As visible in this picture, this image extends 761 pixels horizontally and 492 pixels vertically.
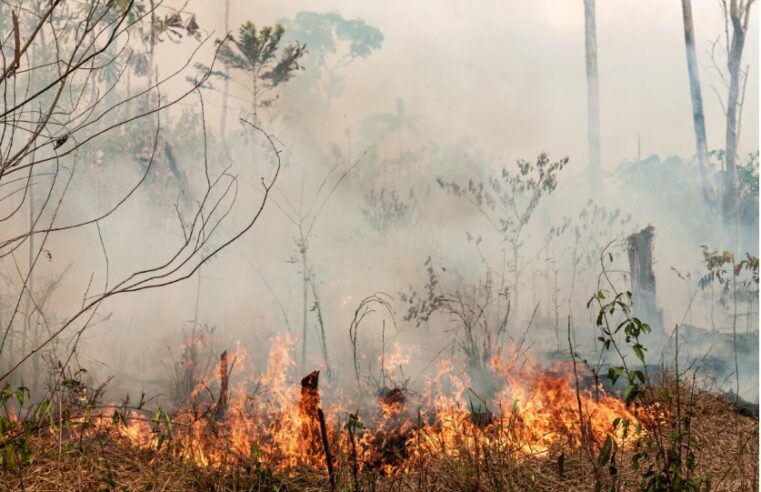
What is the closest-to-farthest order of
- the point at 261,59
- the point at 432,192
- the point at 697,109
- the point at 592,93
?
1. the point at 261,59
2. the point at 432,192
3. the point at 592,93
4. the point at 697,109

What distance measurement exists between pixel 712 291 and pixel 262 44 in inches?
247

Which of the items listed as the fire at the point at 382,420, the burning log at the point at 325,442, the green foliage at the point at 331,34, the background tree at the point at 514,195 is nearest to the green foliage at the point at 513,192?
the background tree at the point at 514,195

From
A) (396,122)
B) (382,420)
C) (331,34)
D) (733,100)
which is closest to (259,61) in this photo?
(331,34)

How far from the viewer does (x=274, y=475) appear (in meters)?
3.93

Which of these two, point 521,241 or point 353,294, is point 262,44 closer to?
point 353,294

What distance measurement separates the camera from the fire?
4.23 meters

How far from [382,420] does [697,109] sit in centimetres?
610

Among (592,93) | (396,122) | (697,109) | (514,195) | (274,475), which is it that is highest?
(592,93)

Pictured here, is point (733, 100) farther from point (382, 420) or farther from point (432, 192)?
point (382, 420)

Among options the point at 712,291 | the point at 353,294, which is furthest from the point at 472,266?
the point at 712,291

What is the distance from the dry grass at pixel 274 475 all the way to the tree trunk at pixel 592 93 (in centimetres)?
458

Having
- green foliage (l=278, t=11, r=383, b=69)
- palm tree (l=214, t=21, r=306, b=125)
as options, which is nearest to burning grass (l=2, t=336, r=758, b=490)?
palm tree (l=214, t=21, r=306, b=125)

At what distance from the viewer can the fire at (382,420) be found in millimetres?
4230

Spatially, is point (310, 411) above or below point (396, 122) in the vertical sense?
below
